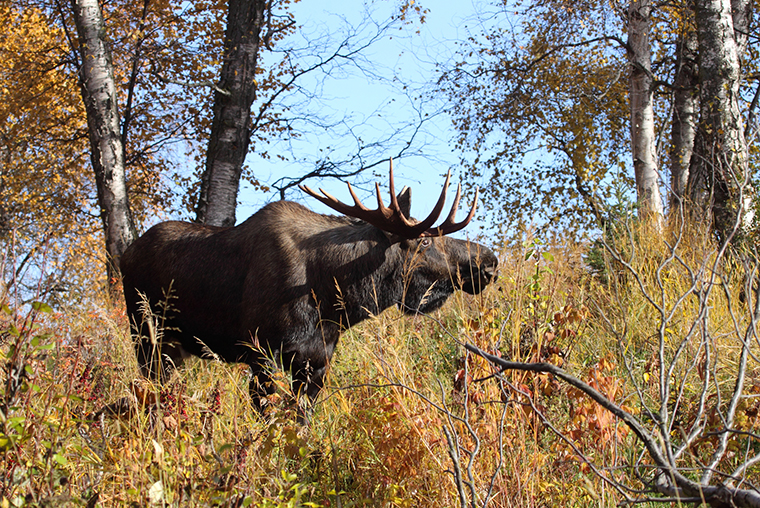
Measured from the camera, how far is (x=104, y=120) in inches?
353

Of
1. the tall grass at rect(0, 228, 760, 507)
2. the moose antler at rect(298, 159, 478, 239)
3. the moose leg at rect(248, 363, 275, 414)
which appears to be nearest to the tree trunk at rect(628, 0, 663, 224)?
the moose antler at rect(298, 159, 478, 239)

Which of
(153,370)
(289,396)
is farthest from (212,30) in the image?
(289,396)

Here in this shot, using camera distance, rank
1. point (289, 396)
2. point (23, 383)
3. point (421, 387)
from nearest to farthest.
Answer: point (23, 383) < point (289, 396) < point (421, 387)

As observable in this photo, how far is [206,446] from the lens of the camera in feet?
7.11

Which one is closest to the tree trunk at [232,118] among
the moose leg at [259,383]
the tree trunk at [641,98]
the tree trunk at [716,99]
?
the moose leg at [259,383]

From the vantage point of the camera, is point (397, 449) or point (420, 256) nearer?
point (397, 449)

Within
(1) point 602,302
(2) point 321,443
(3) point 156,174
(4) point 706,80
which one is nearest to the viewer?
(2) point 321,443

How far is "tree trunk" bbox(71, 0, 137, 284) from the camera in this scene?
8.97m

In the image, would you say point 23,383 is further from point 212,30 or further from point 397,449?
point 212,30

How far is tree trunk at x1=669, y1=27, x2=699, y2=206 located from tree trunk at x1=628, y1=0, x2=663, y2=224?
0.38m

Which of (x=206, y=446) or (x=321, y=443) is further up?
(x=206, y=446)

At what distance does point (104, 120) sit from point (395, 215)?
6.21 meters

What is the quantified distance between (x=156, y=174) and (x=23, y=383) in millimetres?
Result: 14628

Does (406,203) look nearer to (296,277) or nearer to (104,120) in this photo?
(296,277)
